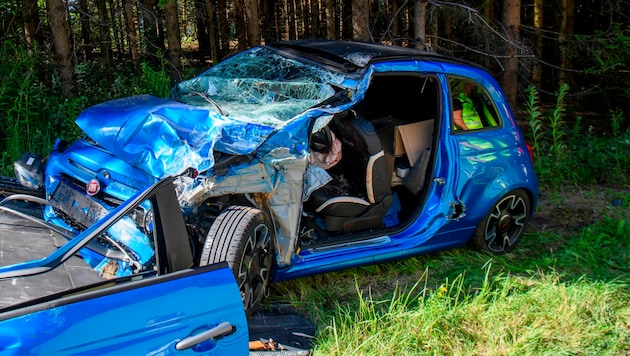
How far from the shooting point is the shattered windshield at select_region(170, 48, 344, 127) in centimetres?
439

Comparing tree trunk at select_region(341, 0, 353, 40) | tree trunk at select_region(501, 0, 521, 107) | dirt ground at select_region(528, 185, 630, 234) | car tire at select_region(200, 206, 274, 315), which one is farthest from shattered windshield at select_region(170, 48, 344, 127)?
tree trunk at select_region(341, 0, 353, 40)

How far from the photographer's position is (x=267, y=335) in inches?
145

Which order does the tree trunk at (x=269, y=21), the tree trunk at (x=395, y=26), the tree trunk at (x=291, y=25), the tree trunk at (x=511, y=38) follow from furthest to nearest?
the tree trunk at (x=291, y=25), the tree trunk at (x=269, y=21), the tree trunk at (x=395, y=26), the tree trunk at (x=511, y=38)

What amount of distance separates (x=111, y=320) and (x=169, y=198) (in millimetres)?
644

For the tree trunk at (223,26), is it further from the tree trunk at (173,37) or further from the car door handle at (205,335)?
the car door handle at (205,335)

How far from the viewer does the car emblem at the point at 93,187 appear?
363 centimetres

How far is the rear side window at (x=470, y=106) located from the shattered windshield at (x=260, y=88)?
3.96 feet

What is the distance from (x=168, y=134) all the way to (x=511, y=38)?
20.3 ft

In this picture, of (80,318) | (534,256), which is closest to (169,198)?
(80,318)

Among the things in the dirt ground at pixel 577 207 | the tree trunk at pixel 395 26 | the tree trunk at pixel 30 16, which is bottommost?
the dirt ground at pixel 577 207

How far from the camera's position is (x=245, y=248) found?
11.9ft

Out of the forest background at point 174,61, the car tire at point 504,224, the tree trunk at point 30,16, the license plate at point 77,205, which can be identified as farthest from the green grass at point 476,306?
the tree trunk at point 30,16

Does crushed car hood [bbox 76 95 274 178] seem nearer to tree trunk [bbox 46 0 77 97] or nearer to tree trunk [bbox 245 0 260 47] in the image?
tree trunk [bbox 46 0 77 97]

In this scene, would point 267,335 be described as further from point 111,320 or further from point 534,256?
point 534,256
